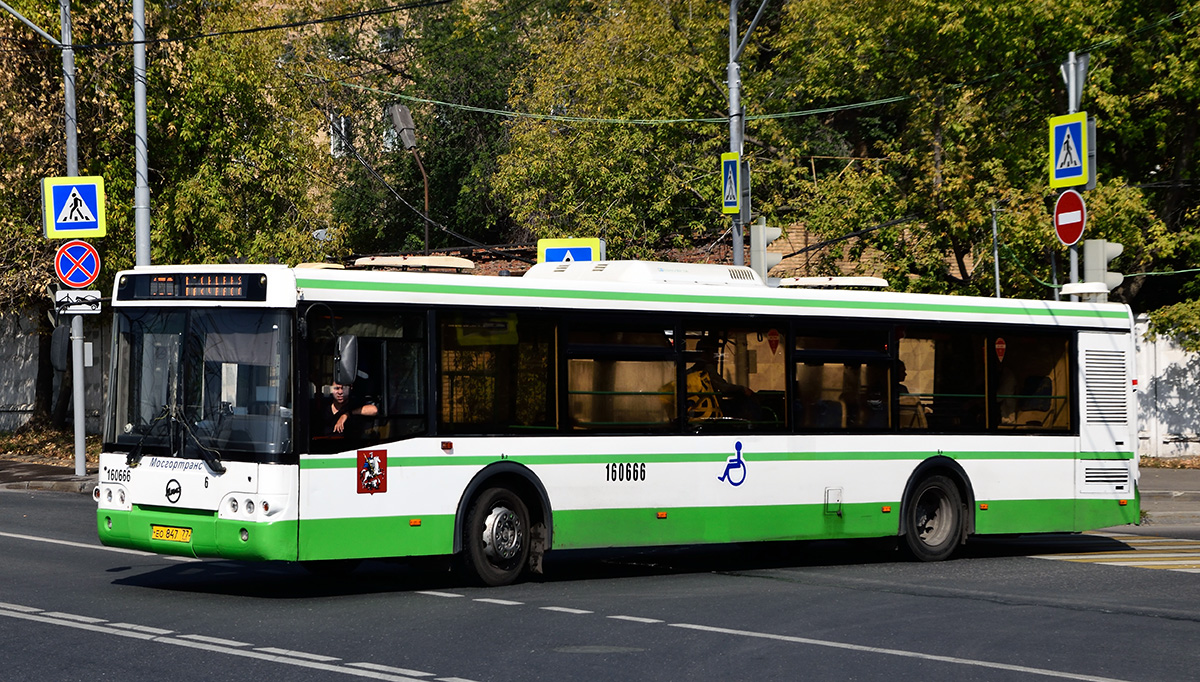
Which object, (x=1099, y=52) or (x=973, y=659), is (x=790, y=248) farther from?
(x=973, y=659)

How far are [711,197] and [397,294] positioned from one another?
72.6 ft

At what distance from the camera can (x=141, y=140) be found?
24.4 m

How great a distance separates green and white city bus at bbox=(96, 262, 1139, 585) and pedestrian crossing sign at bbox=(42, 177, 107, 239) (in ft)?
37.6

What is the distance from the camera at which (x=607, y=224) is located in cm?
3462

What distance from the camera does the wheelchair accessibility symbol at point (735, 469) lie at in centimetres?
1461

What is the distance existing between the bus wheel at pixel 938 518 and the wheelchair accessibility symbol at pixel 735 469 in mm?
2402

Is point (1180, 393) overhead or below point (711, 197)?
below

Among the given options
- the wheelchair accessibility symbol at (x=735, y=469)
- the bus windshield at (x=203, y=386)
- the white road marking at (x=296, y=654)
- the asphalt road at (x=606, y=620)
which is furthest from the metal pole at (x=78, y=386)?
the white road marking at (x=296, y=654)

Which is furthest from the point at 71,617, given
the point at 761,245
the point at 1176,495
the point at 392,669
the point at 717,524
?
the point at 1176,495

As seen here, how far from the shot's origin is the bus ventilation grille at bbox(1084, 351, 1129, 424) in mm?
17312

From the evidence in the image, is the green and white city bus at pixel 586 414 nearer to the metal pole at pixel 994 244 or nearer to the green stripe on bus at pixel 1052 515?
the green stripe on bus at pixel 1052 515

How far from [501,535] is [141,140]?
45.6 ft

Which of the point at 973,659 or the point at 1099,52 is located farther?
A: the point at 1099,52

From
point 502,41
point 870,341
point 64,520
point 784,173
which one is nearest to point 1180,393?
point 784,173
